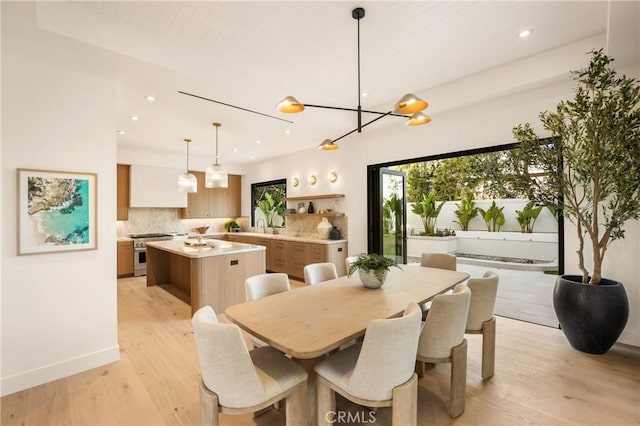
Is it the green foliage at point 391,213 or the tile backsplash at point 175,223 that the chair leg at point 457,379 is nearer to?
the green foliage at point 391,213

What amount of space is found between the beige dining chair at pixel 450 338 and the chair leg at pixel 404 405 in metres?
0.44

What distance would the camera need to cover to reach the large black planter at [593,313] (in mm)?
2625

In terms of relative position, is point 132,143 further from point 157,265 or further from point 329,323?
point 329,323

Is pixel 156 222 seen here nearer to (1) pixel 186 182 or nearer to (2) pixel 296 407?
(1) pixel 186 182

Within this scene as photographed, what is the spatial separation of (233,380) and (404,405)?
0.88 metres

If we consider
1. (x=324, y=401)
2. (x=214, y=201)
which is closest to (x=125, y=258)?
(x=214, y=201)

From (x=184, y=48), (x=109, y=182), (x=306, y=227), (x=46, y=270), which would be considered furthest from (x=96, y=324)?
(x=306, y=227)

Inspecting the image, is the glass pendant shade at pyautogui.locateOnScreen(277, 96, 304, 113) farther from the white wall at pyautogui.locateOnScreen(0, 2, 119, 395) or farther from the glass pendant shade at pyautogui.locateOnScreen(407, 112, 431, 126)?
the white wall at pyautogui.locateOnScreen(0, 2, 119, 395)

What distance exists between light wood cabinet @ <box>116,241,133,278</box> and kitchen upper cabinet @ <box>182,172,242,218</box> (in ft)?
4.90

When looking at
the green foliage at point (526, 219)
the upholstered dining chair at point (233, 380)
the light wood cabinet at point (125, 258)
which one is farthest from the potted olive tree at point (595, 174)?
the light wood cabinet at point (125, 258)

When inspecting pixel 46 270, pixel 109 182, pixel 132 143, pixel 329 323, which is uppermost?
pixel 132 143

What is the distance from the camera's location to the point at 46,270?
241cm

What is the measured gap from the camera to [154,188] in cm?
668

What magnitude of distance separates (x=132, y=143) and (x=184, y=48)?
13.2 feet
